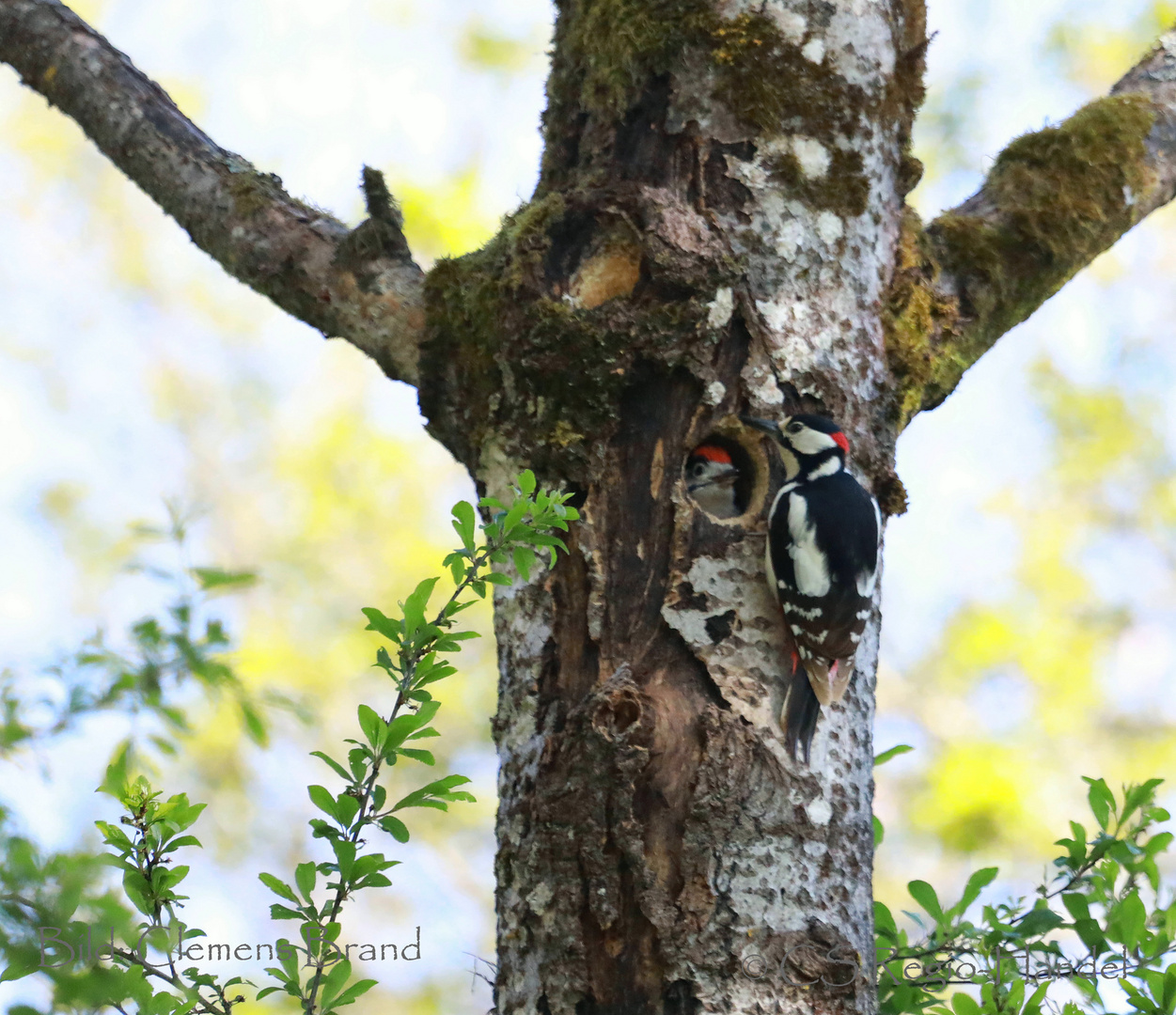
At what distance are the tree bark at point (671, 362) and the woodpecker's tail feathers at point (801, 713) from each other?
0.10 feet

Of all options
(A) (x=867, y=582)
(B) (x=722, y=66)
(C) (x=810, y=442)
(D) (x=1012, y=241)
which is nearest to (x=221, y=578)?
(C) (x=810, y=442)

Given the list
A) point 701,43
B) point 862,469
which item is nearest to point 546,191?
point 701,43

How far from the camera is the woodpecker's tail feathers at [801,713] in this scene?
2.22 m

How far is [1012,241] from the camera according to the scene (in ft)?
10.3

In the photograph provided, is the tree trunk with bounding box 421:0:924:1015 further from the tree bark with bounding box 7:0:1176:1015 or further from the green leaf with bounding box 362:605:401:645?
the green leaf with bounding box 362:605:401:645

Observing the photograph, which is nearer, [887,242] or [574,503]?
[574,503]

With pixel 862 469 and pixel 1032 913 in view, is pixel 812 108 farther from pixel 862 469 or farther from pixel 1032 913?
pixel 1032 913

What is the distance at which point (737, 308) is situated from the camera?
8.32 feet

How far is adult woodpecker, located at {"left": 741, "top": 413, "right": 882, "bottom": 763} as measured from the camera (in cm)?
229

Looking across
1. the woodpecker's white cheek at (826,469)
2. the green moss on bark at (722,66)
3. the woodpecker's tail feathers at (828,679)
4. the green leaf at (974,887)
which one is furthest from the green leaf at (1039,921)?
the green moss on bark at (722,66)

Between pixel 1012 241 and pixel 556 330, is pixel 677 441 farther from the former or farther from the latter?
pixel 1012 241

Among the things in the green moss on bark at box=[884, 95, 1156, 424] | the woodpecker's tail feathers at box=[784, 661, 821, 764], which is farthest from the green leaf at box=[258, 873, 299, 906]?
the green moss on bark at box=[884, 95, 1156, 424]

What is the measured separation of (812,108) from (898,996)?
76.0 inches

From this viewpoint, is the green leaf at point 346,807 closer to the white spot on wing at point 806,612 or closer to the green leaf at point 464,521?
the green leaf at point 464,521
